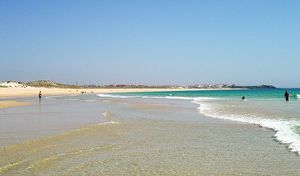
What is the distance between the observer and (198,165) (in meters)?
9.95

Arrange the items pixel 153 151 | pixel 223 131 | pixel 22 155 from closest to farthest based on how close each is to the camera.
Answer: pixel 22 155
pixel 153 151
pixel 223 131

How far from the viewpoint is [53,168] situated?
31.2ft

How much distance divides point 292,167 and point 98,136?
25.3 feet

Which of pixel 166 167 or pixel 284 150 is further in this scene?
pixel 284 150

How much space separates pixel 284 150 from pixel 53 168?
6615 millimetres

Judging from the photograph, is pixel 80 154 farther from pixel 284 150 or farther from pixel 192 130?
pixel 192 130

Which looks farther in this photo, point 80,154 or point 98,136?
point 98,136

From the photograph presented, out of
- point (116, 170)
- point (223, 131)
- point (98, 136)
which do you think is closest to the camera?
point (116, 170)

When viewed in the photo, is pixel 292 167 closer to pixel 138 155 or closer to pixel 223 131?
pixel 138 155

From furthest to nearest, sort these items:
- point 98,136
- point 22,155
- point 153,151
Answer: point 98,136 < point 153,151 < point 22,155

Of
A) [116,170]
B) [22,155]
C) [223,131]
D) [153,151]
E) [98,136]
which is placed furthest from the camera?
[223,131]

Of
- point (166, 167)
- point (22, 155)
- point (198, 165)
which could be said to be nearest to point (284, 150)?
point (198, 165)

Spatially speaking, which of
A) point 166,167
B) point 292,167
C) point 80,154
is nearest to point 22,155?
point 80,154

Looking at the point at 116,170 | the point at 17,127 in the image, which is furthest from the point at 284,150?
the point at 17,127
